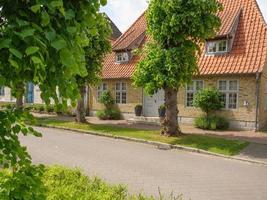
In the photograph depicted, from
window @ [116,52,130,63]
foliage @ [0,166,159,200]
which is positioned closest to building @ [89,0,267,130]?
window @ [116,52,130,63]

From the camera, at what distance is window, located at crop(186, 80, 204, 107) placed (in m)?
22.7

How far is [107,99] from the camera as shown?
27312 millimetres

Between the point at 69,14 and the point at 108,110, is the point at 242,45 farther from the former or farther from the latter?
the point at 69,14

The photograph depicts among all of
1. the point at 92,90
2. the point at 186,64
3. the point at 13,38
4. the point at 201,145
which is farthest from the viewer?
the point at 92,90

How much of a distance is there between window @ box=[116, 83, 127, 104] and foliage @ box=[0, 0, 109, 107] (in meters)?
24.3

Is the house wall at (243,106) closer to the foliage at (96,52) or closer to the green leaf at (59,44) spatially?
the foliage at (96,52)

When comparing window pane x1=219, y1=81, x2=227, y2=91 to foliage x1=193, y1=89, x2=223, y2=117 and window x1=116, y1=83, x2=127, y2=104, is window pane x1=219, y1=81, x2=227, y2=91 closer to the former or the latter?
foliage x1=193, y1=89, x2=223, y2=117

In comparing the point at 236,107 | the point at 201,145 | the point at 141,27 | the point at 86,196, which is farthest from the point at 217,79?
the point at 86,196

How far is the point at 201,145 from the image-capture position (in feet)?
49.7

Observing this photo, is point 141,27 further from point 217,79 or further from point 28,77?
point 28,77

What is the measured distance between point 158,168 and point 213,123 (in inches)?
396

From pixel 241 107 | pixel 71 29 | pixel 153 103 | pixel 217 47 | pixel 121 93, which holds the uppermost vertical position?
pixel 217 47

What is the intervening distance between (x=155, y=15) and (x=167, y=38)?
1.19 m

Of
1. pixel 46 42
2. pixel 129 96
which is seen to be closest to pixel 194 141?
pixel 129 96
